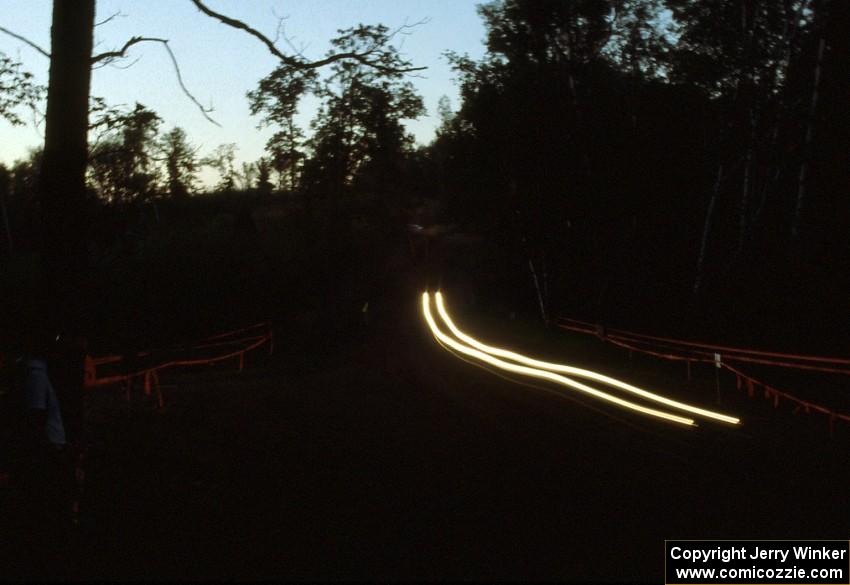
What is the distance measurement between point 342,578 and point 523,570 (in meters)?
1.37

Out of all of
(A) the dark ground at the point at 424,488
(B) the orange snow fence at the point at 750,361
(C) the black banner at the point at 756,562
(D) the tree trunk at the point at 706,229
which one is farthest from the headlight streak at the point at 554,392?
(D) the tree trunk at the point at 706,229

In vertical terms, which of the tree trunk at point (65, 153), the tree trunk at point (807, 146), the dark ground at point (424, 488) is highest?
the tree trunk at point (807, 146)

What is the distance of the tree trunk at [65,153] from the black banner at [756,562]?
608 centimetres

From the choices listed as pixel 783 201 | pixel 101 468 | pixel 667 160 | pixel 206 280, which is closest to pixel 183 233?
pixel 206 280

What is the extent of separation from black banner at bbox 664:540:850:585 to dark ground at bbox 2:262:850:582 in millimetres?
174

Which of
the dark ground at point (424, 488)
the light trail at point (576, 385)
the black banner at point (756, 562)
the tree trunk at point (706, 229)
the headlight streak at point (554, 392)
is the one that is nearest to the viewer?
the black banner at point (756, 562)

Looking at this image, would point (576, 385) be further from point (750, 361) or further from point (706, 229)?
point (706, 229)

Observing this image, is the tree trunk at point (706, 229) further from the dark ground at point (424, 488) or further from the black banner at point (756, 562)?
the black banner at point (756, 562)

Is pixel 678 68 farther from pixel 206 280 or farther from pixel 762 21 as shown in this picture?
pixel 206 280

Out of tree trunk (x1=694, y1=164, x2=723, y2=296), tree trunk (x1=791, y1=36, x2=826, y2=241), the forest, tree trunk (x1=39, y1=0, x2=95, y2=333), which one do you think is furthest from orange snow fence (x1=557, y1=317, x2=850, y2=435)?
tree trunk (x1=39, y1=0, x2=95, y2=333)

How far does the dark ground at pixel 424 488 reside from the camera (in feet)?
20.7

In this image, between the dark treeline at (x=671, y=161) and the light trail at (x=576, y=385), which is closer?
the light trail at (x=576, y=385)

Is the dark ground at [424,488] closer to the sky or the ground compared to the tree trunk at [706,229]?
closer to the ground

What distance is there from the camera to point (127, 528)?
6.95 metres
